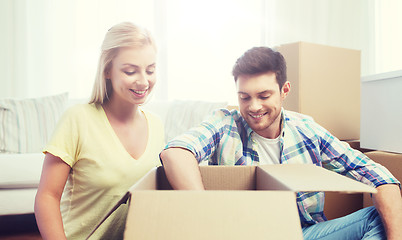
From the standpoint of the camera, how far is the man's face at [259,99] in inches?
38.2

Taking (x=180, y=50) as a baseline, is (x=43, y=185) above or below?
below

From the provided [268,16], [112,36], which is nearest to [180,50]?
[268,16]

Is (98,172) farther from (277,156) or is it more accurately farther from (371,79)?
(371,79)

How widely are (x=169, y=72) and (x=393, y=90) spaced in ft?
6.25

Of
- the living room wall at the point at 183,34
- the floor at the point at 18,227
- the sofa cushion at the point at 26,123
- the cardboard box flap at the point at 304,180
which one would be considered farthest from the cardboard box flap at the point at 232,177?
the living room wall at the point at 183,34

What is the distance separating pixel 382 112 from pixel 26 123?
1891 millimetres

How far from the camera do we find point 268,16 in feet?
10.0

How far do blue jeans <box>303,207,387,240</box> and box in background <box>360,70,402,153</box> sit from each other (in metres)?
0.61

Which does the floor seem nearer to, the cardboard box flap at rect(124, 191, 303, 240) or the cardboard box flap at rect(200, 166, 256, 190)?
the cardboard box flap at rect(200, 166, 256, 190)

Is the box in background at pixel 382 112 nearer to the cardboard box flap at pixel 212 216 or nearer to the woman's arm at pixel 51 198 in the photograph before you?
the cardboard box flap at pixel 212 216

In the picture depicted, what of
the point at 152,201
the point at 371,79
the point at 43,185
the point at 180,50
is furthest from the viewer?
the point at 180,50

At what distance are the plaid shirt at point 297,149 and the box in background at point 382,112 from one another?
1.60 feet

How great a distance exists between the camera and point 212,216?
383 mm

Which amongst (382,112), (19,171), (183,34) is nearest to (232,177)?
(382,112)
